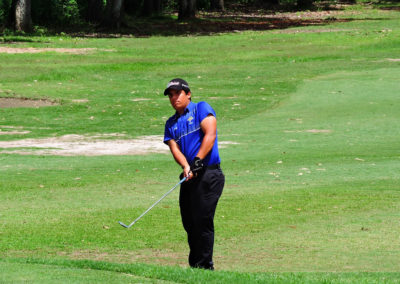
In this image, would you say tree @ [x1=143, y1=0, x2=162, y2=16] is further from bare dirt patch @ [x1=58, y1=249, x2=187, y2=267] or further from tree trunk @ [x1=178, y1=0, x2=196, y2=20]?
bare dirt patch @ [x1=58, y1=249, x2=187, y2=267]

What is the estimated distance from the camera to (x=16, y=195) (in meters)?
12.9

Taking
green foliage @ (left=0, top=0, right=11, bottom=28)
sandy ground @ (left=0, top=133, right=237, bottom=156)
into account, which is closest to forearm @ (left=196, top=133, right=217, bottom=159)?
sandy ground @ (left=0, top=133, right=237, bottom=156)

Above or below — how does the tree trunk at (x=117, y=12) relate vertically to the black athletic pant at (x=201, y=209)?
below

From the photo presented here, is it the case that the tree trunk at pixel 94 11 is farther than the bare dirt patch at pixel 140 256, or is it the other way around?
the tree trunk at pixel 94 11

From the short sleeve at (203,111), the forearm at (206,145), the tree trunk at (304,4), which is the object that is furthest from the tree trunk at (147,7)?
the forearm at (206,145)

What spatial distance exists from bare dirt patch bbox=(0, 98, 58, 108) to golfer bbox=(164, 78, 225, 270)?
54.8 feet

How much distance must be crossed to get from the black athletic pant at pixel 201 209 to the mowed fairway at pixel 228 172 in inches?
20.0

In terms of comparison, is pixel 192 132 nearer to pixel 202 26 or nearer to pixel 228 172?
pixel 228 172

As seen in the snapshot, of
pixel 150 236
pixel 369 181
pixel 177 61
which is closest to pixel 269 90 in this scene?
pixel 177 61

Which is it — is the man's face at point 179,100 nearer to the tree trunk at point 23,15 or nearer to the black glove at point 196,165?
the black glove at point 196,165

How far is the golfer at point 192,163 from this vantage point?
8156 millimetres

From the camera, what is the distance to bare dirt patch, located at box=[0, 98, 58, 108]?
2450 centimetres

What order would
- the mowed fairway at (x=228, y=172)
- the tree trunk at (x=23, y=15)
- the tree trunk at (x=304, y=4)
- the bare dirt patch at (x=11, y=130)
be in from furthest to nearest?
the tree trunk at (x=304, y=4), the tree trunk at (x=23, y=15), the bare dirt patch at (x=11, y=130), the mowed fairway at (x=228, y=172)

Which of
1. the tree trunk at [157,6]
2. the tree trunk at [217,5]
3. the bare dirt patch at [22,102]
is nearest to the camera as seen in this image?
the bare dirt patch at [22,102]
